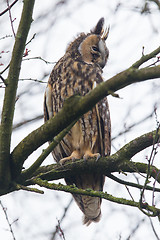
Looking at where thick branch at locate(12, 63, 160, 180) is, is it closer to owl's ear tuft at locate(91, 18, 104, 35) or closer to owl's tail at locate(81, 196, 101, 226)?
owl's tail at locate(81, 196, 101, 226)

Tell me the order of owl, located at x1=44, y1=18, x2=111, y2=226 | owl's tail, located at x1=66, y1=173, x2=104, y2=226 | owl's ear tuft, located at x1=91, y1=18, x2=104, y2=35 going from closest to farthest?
1. owl, located at x1=44, y1=18, x2=111, y2=226
2. owl's tail, located at x1=66, y1=173, x2=104, y2=226
3. owl's ear tuft, located at x1=91, y1=18, x2=104, y2=35

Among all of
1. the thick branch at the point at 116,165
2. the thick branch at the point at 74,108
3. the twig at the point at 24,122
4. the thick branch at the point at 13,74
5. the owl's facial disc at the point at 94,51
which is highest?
the twig at the point at 24,122

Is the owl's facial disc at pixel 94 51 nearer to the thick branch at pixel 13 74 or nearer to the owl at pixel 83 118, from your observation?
the owl at pixel 83 118

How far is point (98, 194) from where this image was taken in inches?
114

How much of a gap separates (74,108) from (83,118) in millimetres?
1686

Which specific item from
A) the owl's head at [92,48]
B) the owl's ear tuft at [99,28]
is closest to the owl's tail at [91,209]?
the owl's head at [92,48]

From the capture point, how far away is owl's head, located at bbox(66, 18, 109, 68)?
4543 millimetres

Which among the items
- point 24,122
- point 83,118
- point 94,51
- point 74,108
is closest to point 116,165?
point 83,118

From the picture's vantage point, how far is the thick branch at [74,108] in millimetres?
2107

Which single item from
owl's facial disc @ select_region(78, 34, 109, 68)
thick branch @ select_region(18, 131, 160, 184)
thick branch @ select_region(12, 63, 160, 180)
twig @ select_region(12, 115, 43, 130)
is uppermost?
twig @ select_region(12, 115, 43, 130)

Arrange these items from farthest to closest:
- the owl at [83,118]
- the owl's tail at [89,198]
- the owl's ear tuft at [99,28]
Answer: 1. the owl's ear tuft at [99,28]
2. the owl's tail at [89,198]
3. the owl at [83,118]

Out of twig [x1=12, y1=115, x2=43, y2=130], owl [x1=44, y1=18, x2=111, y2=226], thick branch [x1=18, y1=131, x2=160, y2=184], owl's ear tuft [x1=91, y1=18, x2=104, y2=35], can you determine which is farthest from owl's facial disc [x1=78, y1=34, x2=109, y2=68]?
twig [x1=12, y1=115, x2=43, y2=130]

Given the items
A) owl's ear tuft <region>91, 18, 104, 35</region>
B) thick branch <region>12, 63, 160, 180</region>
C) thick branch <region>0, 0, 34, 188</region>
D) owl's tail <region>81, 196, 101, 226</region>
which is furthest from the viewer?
owl's ear tuft <region>91, 18, 104, 35</region>

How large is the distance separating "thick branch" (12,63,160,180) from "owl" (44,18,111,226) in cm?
116
